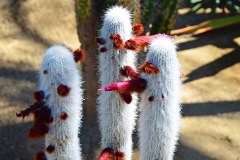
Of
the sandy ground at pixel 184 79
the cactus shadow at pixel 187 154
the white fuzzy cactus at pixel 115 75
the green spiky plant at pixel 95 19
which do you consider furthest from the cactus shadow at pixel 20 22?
the white fuzzy cactus at pixel 115 75

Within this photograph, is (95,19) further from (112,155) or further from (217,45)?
(217,45)

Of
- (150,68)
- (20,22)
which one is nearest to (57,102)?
(150,68)

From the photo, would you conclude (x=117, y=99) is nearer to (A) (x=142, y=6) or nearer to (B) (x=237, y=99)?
(A) (x=142, y=6)

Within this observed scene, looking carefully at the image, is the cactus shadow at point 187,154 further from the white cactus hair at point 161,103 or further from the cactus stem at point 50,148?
the cactus stem at point 50,148

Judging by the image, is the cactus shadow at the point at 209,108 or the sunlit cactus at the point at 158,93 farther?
the cactus shadow at the point at 209,108

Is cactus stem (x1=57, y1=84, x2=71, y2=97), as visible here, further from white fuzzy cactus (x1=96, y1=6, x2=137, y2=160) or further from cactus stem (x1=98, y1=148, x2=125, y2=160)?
cactus stem (x1=98, y1=148, x2=125, y2=160)
